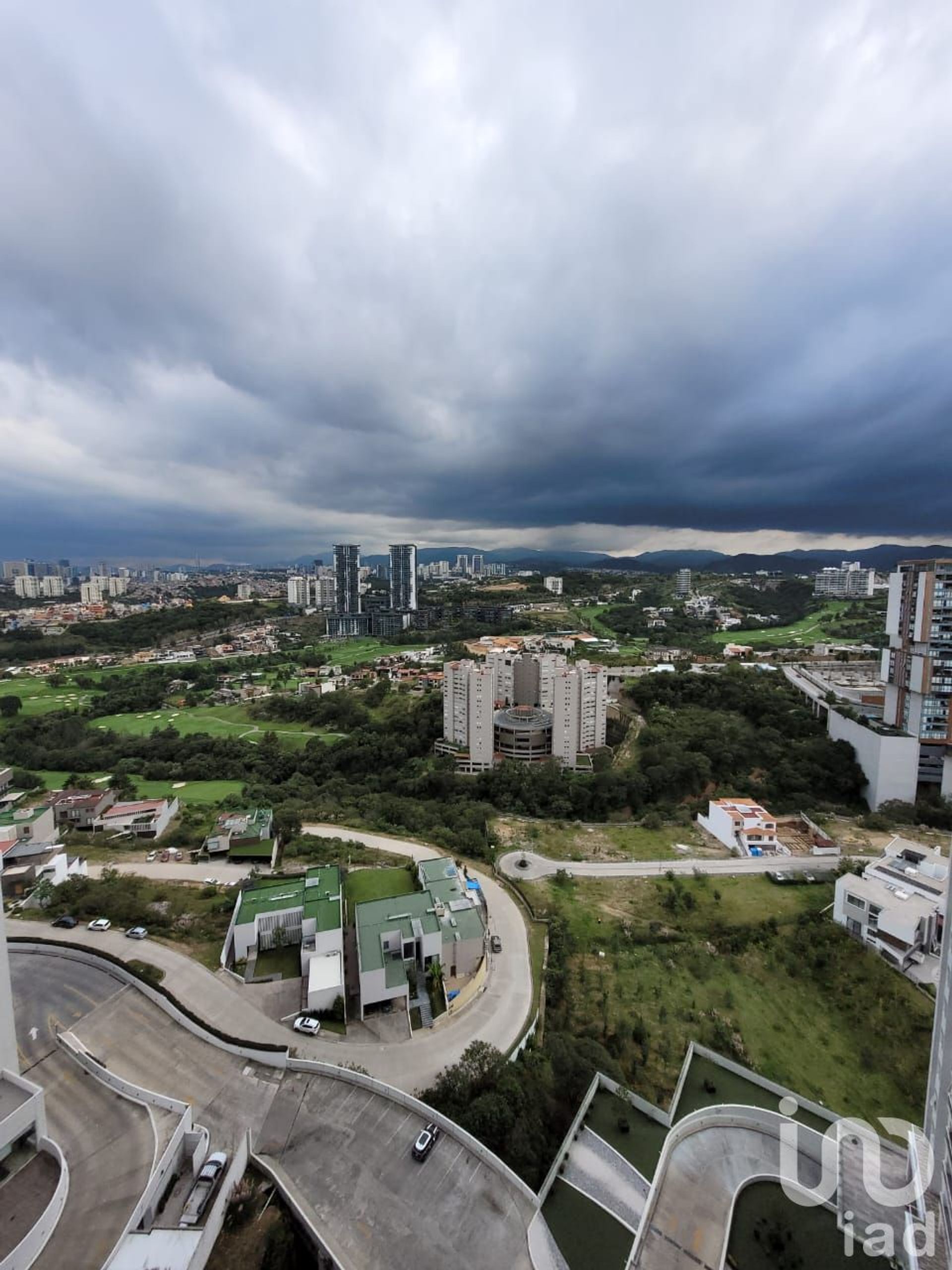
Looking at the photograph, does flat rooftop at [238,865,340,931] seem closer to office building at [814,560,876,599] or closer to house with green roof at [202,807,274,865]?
house with green roof at [202,807,274,865]

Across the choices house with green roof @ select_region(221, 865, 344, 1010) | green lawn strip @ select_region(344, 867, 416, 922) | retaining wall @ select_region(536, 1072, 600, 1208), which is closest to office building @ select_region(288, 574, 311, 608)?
green lawn strip @ select_region(344, 867, 416, 922)

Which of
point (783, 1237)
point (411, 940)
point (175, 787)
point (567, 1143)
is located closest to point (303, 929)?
point (411, 940)

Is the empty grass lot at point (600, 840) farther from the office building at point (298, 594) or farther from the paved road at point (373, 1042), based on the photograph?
the office building at point (298, 594)

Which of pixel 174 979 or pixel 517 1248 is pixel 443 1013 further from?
pixel 174 979

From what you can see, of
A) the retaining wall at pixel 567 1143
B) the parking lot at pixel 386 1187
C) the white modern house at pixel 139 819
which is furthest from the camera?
the white modern house at pixel 139 819

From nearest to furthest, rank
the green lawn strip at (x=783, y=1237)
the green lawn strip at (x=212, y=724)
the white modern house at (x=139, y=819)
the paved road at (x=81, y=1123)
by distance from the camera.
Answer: the paved road at (x=81, y=1123) < the green lawn strip at (x=783, y=1237) < the white modern house at (x=139, y=819) < the green lawn strip at (x=212, y=724)

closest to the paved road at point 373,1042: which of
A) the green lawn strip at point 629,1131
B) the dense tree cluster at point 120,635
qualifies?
the green lawn strip at point 629,1131

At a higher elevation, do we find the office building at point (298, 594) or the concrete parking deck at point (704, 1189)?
the office building at point (298, 594)

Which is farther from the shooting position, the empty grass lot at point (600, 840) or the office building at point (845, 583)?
the office building at point (845, 583)
